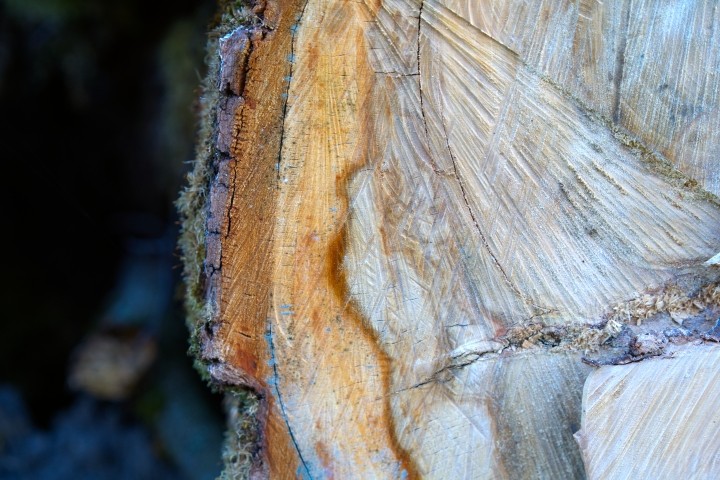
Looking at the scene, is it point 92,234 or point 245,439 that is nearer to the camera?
point 245,439

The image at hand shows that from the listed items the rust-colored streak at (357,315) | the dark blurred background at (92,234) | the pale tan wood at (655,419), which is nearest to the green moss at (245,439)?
the rust-colored streak at (357,315)

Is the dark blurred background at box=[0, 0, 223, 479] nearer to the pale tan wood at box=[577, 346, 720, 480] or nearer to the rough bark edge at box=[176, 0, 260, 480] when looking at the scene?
the rough bark edge at box=[176, 0, 260, 480]

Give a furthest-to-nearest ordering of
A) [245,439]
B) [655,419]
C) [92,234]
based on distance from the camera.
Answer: [92,234], [245,439], [655,419]

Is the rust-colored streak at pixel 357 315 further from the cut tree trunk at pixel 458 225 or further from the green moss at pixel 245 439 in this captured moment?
the green moss at pixel 245 439

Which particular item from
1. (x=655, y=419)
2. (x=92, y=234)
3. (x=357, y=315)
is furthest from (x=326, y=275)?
(x=92, y=234)

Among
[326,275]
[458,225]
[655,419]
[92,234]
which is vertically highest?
[458,225]

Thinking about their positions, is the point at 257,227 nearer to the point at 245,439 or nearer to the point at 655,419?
the point at 245,439
